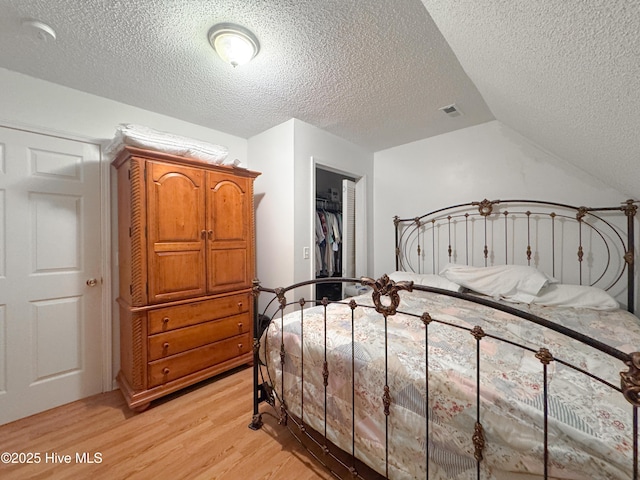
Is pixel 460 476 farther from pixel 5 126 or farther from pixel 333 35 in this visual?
pixel 5 126

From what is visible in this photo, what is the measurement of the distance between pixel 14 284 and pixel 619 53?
3.36m

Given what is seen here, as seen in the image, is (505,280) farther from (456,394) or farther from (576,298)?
(456,394)

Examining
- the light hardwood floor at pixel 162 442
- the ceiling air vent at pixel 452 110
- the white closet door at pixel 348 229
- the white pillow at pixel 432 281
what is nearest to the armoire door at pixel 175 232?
the light hardwood floor at pixel 162 442

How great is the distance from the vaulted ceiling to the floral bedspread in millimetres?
1042

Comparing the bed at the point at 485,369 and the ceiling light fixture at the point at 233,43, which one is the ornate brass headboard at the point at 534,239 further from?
the ceiling light fixture at the point at 233,43

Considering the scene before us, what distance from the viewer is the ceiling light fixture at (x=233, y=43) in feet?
4.65

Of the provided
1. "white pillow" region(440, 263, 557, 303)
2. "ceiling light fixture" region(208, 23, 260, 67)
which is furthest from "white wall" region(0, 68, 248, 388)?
"white pillow" region(440, 263, 557, 303)

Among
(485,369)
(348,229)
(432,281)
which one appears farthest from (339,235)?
(485,369)

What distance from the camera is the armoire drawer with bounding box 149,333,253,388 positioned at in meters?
1.91

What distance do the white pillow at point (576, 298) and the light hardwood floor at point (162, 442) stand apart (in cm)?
200

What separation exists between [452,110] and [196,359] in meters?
3.13

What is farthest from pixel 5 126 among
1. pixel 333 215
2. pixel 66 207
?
pixel 333 215

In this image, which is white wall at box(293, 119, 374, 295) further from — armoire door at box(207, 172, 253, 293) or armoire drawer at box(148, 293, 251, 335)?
armoire drawer at box(148, 293, 251, 335)

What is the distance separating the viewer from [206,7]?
129 centimetres
